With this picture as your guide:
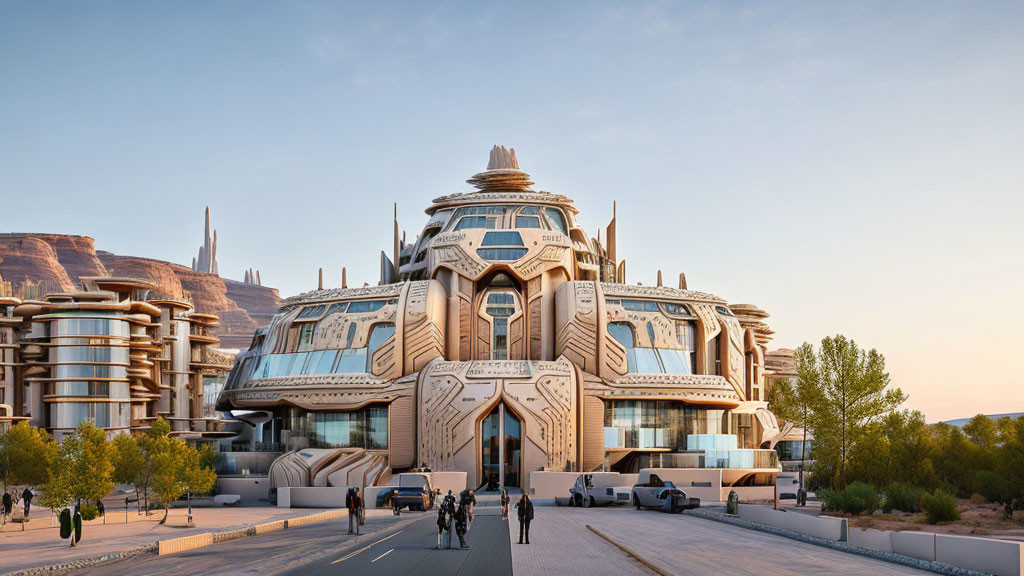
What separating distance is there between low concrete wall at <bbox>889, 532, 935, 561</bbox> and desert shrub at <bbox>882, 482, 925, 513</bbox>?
52.8ft

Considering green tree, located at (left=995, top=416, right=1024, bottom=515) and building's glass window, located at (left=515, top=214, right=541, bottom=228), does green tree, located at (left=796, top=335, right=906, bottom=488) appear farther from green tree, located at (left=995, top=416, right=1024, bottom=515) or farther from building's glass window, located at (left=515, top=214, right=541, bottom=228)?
building's glass window, located at (left=515, top=214, right=541, bottom=228)

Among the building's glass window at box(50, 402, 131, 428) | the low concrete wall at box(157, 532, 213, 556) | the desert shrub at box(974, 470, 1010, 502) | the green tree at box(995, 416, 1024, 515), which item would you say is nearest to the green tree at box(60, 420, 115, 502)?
the low concrete wall at box(157, 532, 213, 556)

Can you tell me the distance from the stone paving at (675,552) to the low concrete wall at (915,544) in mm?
1021

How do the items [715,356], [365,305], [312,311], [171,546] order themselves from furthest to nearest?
1. [715,356]
2. [312,311]
3. [365,305]
4. [171,546]

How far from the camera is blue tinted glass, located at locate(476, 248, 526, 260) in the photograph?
79188 mm

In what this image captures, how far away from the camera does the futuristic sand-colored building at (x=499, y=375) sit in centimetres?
6975

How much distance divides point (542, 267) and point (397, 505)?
30.7 metres

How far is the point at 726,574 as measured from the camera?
25203 millimetres

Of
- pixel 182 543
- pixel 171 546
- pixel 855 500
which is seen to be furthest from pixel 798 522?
pixel 171 546

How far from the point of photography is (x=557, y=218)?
88000 mm

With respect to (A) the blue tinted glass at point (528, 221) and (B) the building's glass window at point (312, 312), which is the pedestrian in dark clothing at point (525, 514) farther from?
(A) the blue tinted glass at point (528, 221)

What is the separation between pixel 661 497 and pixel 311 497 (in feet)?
69.4

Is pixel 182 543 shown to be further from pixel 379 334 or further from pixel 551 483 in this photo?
pixel 379 334

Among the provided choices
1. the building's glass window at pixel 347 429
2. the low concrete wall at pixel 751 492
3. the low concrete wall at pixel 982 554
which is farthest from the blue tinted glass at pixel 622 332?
the low concrete wall at pixel 982 554
